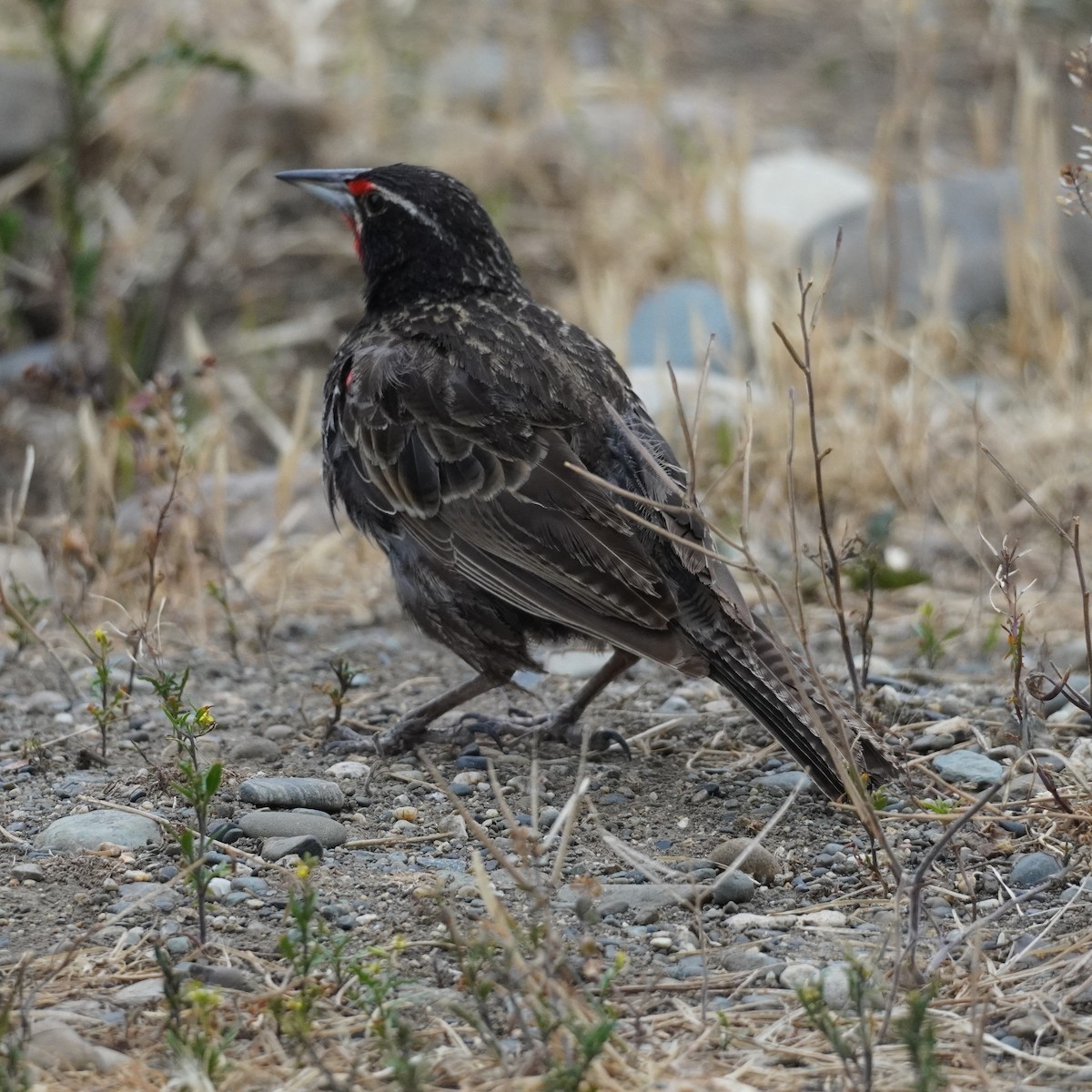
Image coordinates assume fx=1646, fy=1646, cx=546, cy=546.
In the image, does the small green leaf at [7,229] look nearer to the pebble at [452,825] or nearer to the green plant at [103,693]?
the green plant at [103,693]

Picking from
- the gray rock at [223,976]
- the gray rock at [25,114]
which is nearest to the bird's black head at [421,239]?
the gray rock at [223,976]

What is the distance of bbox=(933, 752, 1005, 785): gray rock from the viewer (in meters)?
4.33

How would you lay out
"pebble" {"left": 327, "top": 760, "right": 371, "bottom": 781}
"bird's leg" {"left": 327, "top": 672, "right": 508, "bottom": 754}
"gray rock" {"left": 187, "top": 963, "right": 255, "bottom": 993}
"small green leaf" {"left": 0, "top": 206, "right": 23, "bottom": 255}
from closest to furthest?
"gray rock" {"left": 187, "top": 963, "right": 255, "bottom": 993}, "pebble" {"left": 327, "top": 760, "right": 371, "bottom": 781}, "bird's leg" {"left": 327, "top": 672, "right": 508, "bottom": 754}, "small green leaf" {"left": 0, "top": 206, "right": 23, "bottom": 255}

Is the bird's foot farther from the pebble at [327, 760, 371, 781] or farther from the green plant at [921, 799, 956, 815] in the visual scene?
the green plant at [921, 799, 956, 815]

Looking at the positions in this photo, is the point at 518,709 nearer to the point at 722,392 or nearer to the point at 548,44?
the point at 722,392

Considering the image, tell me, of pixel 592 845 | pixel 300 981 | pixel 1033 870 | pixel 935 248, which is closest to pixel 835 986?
→ pixel 1033 870

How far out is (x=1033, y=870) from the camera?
147 inches

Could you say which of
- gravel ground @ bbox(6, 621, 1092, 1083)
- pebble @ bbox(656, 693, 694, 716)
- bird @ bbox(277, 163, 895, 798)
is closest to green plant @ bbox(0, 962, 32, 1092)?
gravel ground @ bbox(6, 621, 1092, 1083)

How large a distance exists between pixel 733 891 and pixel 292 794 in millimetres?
1159

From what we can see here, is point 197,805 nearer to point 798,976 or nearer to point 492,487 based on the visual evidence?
point 798,976

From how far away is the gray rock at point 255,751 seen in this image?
14.9 ft

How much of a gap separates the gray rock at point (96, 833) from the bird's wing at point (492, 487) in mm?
1162

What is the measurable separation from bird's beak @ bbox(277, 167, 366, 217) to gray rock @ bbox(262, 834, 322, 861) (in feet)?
7.84

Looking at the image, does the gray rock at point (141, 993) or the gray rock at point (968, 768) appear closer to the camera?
the gray rock at point (141, 993)
